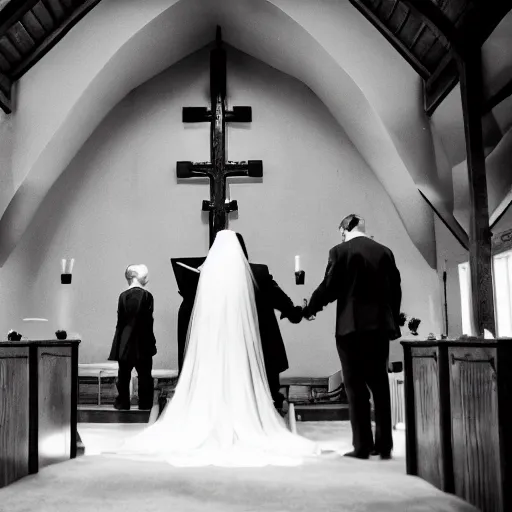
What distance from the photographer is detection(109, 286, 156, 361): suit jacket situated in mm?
7074

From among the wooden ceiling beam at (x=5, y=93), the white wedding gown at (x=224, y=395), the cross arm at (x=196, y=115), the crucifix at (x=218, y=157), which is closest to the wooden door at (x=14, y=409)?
the white wedding gown at (x=224, y=395)

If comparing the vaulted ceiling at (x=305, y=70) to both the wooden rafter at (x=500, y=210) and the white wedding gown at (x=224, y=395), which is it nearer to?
the wooden rafter at (x=500, y=210)

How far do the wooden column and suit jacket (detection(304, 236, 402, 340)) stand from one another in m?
1.52

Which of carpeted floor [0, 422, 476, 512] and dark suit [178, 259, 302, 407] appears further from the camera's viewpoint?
dark suit [178, 259, 302, 407]

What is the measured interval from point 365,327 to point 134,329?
3148 millimetres

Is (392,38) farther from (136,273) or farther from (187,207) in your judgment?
(136,273)

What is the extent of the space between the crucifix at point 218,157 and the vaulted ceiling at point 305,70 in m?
0.69

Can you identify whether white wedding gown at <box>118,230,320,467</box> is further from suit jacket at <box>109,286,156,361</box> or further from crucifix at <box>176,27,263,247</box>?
crucifix at <box>176,27,263,247</box>

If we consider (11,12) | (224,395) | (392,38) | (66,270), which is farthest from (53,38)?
(224,395)

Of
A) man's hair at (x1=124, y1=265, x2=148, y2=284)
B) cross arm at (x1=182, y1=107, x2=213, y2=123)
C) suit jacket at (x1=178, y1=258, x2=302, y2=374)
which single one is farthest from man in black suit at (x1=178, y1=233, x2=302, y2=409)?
cross arm at (x1=182, y1=107, x2=213, y2=123)

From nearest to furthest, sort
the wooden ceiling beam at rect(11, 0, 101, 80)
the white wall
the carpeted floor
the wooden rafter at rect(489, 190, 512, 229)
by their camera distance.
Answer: the carpeted floor, the wooden rafter at rect(489, 190, 512, 229), the wooden ceiling beam at rect(11, 0, 101, 80), the white wall

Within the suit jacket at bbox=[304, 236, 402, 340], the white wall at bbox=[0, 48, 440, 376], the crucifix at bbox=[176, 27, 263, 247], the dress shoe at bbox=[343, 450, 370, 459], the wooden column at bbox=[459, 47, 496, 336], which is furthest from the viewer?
the white wall at bbox=[0, 48, 440, 376]

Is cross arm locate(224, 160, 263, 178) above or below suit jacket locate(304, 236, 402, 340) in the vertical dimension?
above

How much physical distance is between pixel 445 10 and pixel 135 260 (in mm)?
4653
